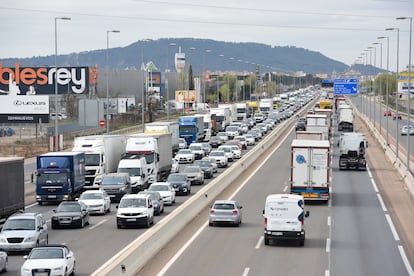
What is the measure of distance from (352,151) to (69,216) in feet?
116

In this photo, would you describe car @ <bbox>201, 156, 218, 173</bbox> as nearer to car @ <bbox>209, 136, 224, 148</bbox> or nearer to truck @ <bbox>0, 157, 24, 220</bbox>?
car @ <bbox>209, 136, 224, 148</bbox>

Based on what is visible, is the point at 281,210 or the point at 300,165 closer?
the point at 281,210

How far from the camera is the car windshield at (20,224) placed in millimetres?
32188

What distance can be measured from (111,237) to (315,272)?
10642 mm

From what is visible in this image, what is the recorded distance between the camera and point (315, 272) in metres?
28.2

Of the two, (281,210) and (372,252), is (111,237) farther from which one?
(372,252)

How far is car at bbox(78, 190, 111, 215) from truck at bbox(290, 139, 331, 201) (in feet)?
32.1

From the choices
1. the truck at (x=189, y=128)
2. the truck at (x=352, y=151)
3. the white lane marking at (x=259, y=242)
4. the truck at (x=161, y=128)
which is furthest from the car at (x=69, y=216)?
the truck at (x=189, y=128)

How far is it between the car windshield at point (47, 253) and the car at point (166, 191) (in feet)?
68.9

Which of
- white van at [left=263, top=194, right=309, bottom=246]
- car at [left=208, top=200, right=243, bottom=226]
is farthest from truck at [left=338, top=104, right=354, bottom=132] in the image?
white van at [left=263, top=194, right=309, bottom=246]

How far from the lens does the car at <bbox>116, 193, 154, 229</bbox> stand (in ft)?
126

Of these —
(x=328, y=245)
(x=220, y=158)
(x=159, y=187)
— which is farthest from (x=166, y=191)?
(x=220, y=158)

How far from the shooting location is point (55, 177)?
158ft

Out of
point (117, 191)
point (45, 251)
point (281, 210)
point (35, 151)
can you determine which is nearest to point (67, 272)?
point (45, 251)
